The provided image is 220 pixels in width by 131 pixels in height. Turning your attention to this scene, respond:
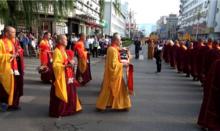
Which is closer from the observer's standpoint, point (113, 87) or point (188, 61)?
point (113, 87)

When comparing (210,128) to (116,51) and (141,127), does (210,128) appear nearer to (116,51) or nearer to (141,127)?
(141,127)

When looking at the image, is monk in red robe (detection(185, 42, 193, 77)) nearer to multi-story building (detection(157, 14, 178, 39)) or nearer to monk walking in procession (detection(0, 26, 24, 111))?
monk walking in procession (detection(0, 26, 24, 111))

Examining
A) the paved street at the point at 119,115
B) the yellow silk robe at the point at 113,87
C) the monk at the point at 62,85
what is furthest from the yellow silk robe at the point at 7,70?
the yellow silk robe at the point at 113,87

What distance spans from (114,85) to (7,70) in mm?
2421

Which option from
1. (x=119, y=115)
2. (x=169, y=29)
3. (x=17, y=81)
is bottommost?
(x=119, y=115)

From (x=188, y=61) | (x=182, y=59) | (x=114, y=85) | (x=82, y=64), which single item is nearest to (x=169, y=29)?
(x=182, y=59)

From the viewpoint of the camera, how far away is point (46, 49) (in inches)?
512

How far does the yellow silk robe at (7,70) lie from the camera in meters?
8.28

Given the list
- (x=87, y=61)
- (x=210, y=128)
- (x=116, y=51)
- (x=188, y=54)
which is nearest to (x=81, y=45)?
(x=87, y=61)

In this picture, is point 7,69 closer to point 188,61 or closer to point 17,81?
point 17,81

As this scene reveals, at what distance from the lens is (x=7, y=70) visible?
8.34 m

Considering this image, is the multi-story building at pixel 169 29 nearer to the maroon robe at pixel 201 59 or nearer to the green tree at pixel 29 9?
the maroon robe at pixel 201 59

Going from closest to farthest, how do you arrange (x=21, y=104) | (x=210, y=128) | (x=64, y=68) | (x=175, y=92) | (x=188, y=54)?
(x=210, y=128), (x=64, y=68), (x=21, y=104), (x=175, y=92), (x=188, y=54)

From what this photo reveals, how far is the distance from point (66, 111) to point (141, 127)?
1766 millimetres
